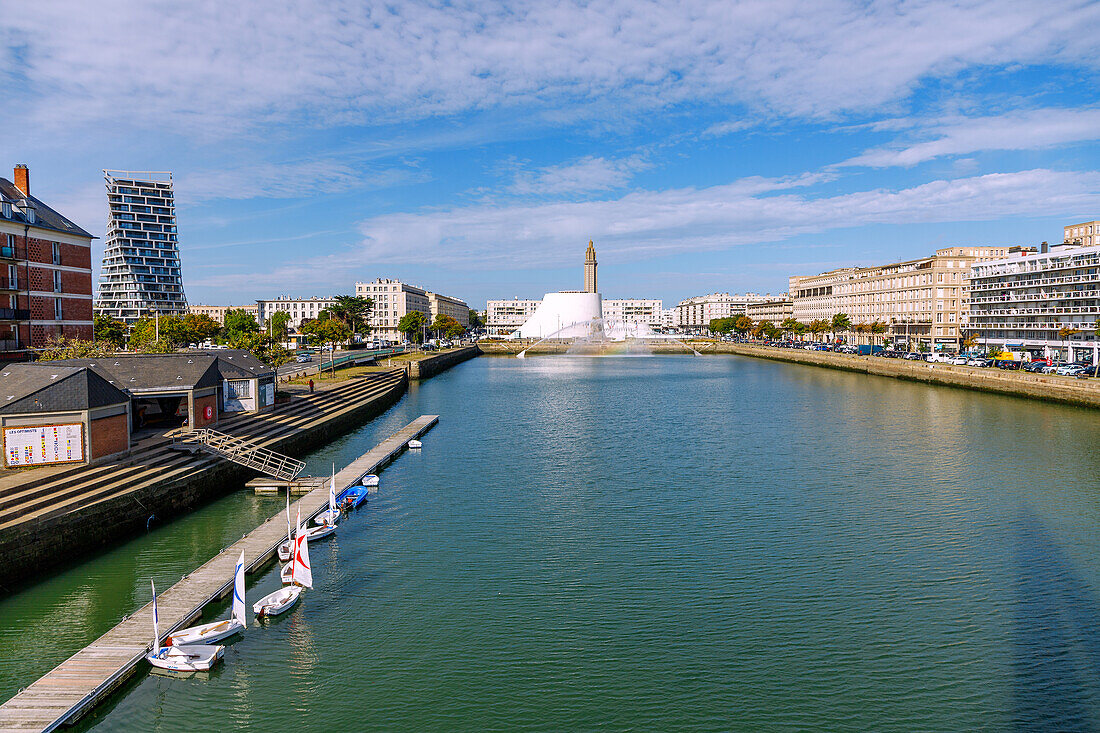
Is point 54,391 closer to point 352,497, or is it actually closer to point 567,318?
point 352,497

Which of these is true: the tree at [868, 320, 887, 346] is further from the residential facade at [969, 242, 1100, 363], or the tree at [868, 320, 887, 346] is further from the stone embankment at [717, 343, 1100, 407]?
the residential facade at [969, 242, 1100, 363]

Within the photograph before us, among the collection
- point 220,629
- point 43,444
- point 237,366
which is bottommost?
point 220,629

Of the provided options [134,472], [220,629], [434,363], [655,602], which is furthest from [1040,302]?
[220,629]

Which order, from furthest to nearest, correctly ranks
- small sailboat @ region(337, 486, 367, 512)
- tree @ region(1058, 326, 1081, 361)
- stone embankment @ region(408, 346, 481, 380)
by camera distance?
stone embankment @ region(408, 346, 481, 380) → tree @ region(1058, 326, 1081, 361) → small sailboat @ region(337, 486, 367, 512)

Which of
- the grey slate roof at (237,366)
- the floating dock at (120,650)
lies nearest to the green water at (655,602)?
the floating dock at (120,650)

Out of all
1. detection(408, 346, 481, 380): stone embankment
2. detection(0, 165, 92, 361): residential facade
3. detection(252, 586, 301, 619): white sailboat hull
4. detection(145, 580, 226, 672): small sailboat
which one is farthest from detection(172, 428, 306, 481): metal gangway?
detection(408, 346, 481, 380): stone embankment
